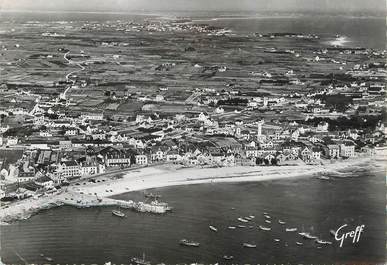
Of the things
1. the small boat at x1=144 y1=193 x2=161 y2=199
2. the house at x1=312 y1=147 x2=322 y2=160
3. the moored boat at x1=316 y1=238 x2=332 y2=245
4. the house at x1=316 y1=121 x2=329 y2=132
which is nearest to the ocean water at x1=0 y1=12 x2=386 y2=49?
the house at x1=316 y1=121 x2=329 y2=132

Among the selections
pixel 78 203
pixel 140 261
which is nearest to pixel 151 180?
pixel 78 203

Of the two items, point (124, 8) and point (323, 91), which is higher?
point (124, 8)

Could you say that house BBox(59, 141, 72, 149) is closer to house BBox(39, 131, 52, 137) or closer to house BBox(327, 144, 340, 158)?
house BBox(39, 131, 52, 137)

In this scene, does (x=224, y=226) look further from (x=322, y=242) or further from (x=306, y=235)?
(x=322, y=242)

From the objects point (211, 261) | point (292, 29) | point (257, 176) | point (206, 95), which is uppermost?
point (292, 29)

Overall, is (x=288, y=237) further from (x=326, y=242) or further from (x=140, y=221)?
(x=140, y=221)

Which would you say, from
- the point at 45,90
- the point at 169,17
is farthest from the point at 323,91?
the point at 45,90
